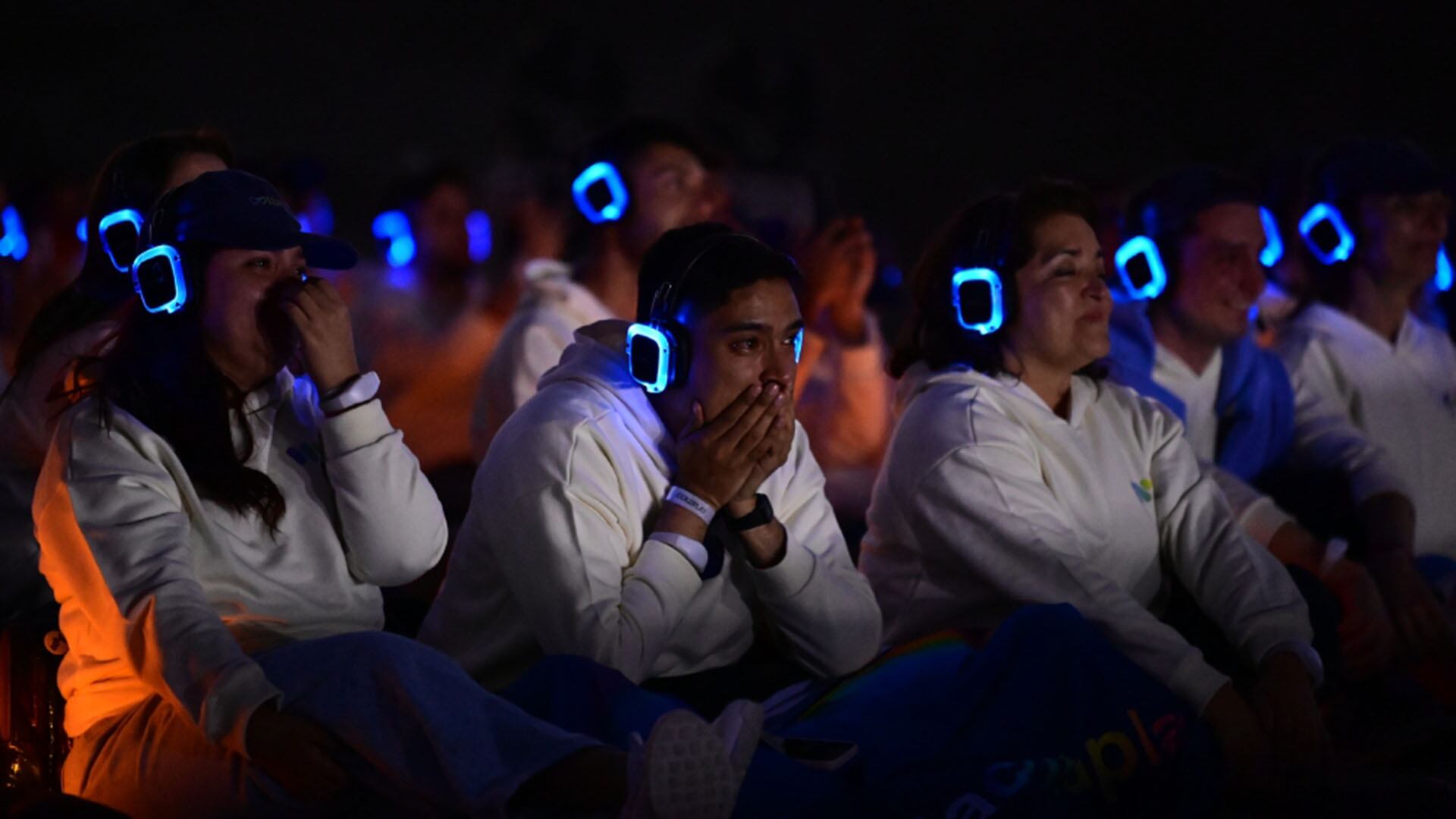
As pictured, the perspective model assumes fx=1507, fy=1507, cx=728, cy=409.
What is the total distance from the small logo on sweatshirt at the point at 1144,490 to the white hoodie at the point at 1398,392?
35.4 inches

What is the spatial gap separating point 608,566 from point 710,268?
0.44m

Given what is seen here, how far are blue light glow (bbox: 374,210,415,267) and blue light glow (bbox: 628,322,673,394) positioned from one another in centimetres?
Answer: 215

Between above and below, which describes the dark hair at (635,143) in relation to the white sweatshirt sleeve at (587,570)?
above

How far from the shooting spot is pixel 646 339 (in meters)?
2.12

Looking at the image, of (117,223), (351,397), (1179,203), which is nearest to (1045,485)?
(1179,203)

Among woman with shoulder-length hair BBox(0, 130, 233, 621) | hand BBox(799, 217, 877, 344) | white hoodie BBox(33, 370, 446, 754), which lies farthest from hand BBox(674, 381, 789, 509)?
hand BBox(799, 217, 877, 344)

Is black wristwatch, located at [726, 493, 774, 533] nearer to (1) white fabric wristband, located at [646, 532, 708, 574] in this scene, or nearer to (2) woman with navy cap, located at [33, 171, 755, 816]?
(1) white fabric wristband, located at [646, 532, 708, 574]

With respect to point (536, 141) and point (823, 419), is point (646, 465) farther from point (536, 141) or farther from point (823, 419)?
point (536, 141)

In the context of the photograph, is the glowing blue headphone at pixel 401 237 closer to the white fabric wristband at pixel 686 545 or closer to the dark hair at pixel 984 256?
the dark hair at pixel 984 256

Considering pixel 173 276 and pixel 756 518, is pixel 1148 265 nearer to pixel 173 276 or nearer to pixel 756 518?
pixel 756 518

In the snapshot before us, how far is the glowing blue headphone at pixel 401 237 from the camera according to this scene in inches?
163

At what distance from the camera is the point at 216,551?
1.92 metres

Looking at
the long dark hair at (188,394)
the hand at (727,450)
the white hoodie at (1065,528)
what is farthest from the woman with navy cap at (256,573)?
the white hoodie at (1065,528)

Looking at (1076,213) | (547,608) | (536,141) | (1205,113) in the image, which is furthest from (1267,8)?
(547,608)
